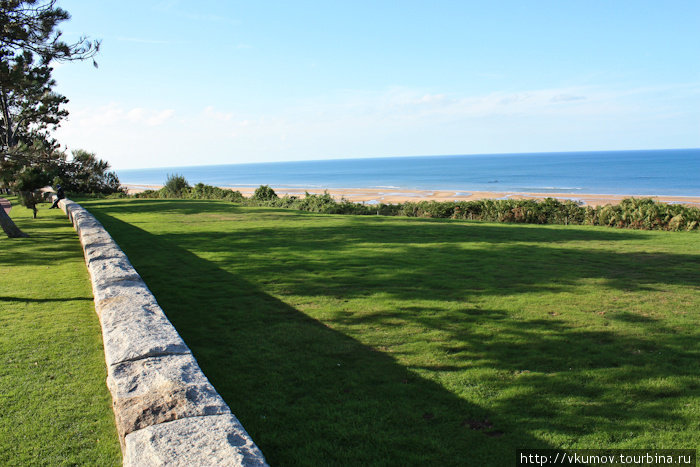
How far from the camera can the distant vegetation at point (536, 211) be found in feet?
51.3

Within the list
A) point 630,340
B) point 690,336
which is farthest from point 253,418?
point 690,336

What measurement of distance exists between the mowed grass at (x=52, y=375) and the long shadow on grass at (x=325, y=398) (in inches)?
38.9

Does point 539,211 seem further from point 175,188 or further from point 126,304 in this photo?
point 175,188

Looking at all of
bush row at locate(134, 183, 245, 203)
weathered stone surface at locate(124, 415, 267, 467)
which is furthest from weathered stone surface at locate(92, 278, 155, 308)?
bush row at locate(134, 183, 245, 203)

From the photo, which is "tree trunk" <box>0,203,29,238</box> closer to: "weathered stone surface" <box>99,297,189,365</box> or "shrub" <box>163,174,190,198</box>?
"weathered stone surface" <box>99,297,189,365</box>

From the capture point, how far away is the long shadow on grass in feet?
10.9

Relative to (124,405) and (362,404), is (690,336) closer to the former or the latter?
(362,404)

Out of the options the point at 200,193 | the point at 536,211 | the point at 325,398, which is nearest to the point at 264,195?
the point at 200,193

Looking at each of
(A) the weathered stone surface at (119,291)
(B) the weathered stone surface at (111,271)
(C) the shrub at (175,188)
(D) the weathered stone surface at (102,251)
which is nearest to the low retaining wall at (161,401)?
(A) the weathered stone surface at (119,291)

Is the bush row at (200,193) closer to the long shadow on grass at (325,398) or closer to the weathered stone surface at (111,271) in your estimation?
the weathered stone surface at (111,271)

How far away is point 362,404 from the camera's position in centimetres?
394

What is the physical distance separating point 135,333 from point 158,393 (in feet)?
4.05

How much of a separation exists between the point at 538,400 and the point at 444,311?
8.08 feet

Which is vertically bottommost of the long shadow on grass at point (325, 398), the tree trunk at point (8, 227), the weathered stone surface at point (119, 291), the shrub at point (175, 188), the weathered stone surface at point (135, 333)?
the long shadow on grass at point (325, 398)
